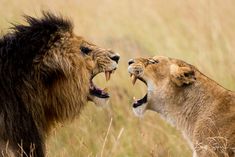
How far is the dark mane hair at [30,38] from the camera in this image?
460 centimetres

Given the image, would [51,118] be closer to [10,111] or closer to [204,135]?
[10,111]

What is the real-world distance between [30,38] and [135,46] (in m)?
3.94

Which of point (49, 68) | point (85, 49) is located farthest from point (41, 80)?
point (85, 49)

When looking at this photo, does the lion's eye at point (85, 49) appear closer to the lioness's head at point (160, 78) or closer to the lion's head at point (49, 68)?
the lion's head at point (49, 68)

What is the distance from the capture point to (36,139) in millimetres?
4574

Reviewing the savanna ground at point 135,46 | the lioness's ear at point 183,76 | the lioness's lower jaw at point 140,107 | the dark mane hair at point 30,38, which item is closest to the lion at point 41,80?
the dark mane hair at point 30,38

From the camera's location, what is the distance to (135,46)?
336 inches

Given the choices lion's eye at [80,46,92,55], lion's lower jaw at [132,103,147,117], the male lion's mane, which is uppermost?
lion's eye at [80,46,92,55]

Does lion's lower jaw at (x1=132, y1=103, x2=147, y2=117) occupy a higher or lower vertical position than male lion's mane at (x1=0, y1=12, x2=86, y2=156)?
higher

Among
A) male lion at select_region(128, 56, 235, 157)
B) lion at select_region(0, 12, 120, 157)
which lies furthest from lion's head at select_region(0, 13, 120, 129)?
male lion at select_region(128, 56, 235, 157)

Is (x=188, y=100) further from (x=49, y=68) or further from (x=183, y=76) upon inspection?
(x=49, y=68)

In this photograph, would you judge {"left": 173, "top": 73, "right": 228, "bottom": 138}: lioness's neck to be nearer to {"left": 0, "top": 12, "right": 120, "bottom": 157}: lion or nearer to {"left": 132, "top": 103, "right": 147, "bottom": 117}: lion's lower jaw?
{"left": 132, "top": 103, "right": 147, "bottom": 117}: lion's lower jaw

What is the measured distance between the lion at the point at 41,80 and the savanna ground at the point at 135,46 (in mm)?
653

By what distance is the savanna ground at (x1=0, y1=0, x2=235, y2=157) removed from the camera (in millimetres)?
5867
